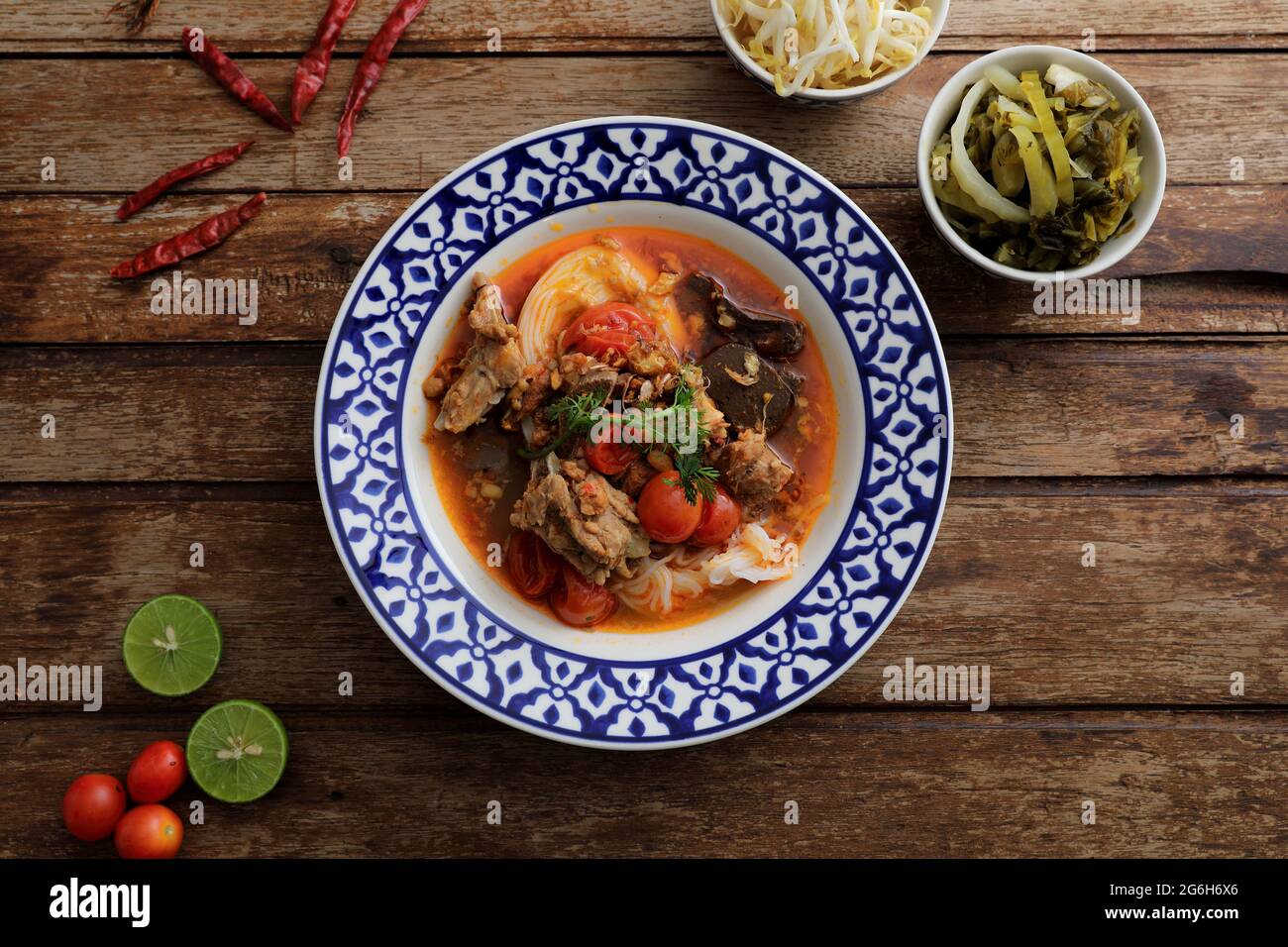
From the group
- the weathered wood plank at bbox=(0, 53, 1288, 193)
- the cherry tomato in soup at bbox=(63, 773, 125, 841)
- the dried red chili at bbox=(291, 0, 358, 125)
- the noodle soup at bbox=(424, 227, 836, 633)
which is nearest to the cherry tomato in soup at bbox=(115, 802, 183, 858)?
the cherry tomato in soup at bbox=(63, 773, 125, 841)

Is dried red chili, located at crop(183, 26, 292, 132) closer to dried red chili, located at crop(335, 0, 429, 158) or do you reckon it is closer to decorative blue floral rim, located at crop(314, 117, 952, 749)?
dried red chili, located at crop(335, 0, 429, 158)

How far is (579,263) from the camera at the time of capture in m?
4.29

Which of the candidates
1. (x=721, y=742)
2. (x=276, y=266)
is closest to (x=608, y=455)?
(x=721, y=742)

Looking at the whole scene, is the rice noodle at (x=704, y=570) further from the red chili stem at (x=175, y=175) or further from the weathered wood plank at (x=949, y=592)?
the red chili stem at (x=175, y=175)

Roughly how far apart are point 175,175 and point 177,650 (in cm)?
228

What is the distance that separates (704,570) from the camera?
4.26 meters

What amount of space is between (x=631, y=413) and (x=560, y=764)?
174 cm

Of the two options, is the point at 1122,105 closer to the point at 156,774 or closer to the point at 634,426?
the point at 634,426

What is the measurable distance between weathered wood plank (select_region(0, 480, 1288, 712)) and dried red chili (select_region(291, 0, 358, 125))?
1886 millimetres

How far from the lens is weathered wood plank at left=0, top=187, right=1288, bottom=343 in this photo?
177 inches

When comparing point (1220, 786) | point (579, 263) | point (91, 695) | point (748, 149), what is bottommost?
point (1220, 786)
